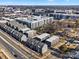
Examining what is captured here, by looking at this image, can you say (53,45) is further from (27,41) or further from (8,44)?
(8,44)

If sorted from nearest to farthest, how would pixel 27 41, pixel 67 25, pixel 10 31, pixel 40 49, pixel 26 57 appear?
pixel 26 57 < pixel 40 49 < pixel 27 41 < pixel 10 31 < pixel 67 25

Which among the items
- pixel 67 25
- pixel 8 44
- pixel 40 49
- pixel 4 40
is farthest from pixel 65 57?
pixel 67 25

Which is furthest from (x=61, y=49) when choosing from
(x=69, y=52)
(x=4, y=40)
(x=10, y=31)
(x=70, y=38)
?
(x=10, y=31)

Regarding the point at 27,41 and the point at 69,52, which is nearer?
the point at 69,52

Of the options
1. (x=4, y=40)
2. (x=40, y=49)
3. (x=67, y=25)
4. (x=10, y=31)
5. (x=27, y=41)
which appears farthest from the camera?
(x=67, y=25)

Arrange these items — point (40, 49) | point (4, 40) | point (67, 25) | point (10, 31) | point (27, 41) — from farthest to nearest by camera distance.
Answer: point (67, 25) → point (10, 31) → point (4, 40) → point (27, 41) → point (40, 49)

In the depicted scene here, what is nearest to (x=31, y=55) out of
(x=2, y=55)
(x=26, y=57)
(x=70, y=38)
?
(x=26, y=57)

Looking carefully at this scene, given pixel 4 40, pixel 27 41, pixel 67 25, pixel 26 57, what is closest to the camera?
pixel 26 57

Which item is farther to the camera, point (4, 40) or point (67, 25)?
point (67, 25)

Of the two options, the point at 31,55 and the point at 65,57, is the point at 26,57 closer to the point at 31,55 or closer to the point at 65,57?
the point at 31,55
